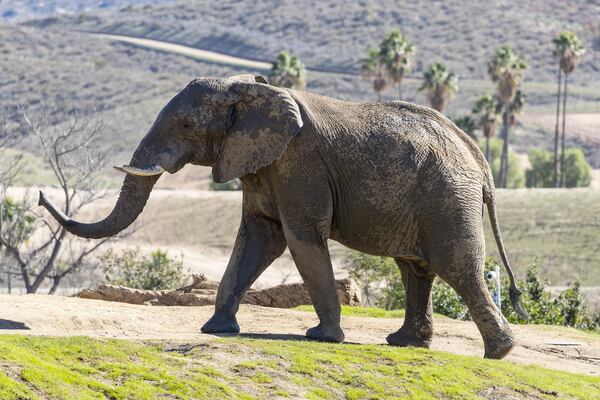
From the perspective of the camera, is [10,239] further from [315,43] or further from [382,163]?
[315,43]

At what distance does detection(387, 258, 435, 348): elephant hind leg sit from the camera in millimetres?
16766

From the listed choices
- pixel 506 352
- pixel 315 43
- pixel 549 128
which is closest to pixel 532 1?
pixel 315 43

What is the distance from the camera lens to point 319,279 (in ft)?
51.2

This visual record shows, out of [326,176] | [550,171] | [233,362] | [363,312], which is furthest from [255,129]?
[550,171]

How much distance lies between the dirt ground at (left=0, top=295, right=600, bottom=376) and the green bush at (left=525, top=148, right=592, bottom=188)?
259 feet

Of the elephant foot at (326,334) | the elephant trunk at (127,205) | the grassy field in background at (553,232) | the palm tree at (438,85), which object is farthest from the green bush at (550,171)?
the elephant trunk at (127,205)

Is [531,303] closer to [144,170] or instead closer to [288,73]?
[144,170]

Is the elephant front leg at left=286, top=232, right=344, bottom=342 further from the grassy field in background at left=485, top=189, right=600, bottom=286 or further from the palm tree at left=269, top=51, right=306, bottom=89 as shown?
the palm tree at left=269, top=51, right=306, bottom=89

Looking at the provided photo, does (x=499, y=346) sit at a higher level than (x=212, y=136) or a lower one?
lower

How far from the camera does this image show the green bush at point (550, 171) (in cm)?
9881

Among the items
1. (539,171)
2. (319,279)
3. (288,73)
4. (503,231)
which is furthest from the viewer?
(539,171)

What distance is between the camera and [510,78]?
3231 inches

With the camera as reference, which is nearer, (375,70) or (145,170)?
(145,170)

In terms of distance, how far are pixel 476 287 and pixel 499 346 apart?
86 centimetres
